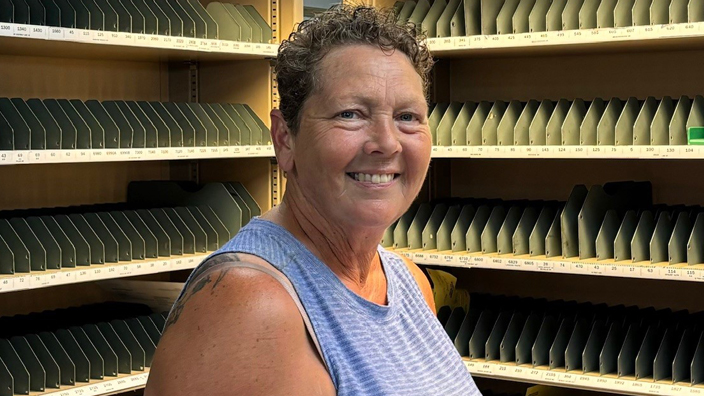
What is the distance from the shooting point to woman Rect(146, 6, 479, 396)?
1.02 m

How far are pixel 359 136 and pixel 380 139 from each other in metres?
0.03

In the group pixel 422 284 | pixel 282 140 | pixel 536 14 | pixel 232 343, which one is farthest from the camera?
pixel 536 14

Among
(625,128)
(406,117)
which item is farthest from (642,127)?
(406,117)

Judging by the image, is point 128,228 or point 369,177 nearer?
point 369,177

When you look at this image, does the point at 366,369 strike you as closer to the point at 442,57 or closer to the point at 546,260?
the point at 546,260

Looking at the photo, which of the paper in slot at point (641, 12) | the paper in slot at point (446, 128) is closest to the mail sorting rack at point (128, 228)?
the paper in slot at point (446, 128)

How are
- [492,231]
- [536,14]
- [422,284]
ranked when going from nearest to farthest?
[422,284], [536,14], [492,231]

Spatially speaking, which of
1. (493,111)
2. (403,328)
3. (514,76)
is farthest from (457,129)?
(403,328)

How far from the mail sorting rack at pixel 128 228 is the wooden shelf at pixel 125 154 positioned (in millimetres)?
202

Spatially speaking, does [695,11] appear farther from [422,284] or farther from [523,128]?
[422,284]

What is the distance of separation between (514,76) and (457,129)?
0.68 metres

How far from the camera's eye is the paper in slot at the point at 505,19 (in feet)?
11.5

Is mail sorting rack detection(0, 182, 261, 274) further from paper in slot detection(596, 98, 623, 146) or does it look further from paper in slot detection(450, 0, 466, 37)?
paper in slot detection(596, 98, 623, 146)

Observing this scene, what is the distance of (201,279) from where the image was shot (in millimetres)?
1065
